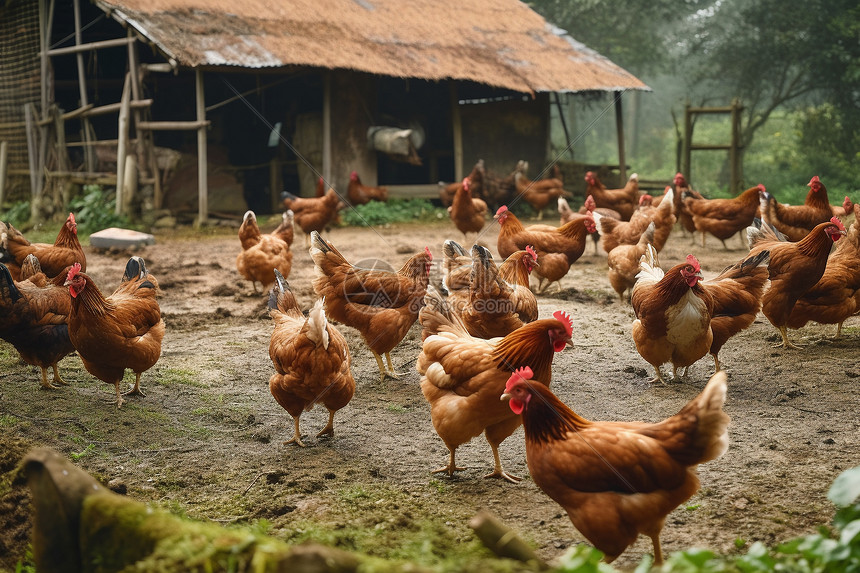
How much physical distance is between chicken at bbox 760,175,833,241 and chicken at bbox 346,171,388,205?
33.2 feet

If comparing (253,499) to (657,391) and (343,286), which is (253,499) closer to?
(343,286)

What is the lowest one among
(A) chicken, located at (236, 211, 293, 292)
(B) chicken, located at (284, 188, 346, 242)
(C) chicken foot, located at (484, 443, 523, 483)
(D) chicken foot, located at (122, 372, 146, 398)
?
(C) chicken foot, located at (484, 443, 523, 483)

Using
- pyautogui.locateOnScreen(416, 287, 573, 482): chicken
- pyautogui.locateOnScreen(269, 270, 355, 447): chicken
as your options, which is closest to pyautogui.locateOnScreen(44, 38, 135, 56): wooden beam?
pyautogui.locateOnScreen(269, 270, 355, 447): chicken

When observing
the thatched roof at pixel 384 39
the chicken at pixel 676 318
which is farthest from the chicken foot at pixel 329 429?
the thatched roof at pixel 384 39

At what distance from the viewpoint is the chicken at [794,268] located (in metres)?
7.10

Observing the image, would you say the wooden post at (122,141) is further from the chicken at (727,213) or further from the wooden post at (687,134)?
the wooden post at (687,134)

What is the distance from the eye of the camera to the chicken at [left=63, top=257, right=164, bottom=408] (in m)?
5.71

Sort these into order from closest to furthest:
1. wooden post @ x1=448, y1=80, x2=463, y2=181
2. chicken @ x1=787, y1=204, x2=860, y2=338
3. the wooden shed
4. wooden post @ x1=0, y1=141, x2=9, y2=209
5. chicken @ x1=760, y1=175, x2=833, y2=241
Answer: chicken @ x1=787, y1=204, x2=860, y2=338 → chicken @ x1=760, y1=175, x2=833, y2=241 → the wooden shed → wooden post @ x1=0, y1=141, x2=9, y2=209 → wooden post @ x1=448, y1=80, x2=463, y2=181

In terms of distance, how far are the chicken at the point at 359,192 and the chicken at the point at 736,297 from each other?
1261cm

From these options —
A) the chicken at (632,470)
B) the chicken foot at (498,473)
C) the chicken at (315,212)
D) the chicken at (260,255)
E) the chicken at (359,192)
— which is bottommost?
the chicken foot at (498,473)

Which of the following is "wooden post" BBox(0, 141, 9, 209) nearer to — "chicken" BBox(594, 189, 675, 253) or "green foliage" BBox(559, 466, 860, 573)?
"chicken" BBox(594, 189, 675, 253)

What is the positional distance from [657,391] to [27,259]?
256 inches

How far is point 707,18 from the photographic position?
118 ft

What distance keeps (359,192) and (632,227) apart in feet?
30.8
